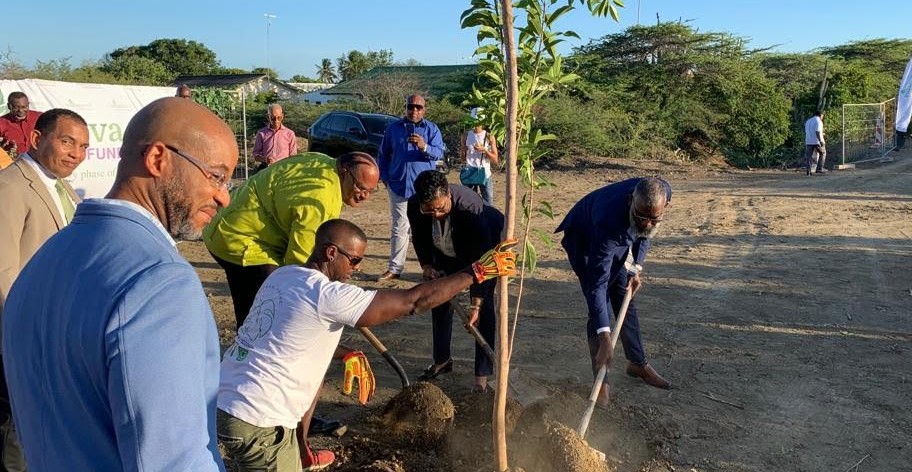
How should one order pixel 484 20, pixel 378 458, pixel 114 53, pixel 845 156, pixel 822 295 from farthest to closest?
pixel 114 53 → pixel 845 156 → pixel 822 295 → pixel 378 458 → pixel 484 20

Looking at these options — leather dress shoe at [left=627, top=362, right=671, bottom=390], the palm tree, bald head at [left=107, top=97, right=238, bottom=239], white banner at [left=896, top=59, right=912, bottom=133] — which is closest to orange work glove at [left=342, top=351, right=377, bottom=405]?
bald head at [left=107, top=97, right=238, bottom=239]

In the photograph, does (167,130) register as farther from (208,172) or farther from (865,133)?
→ (865,133)

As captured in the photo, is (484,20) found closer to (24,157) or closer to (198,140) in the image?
(198,140)

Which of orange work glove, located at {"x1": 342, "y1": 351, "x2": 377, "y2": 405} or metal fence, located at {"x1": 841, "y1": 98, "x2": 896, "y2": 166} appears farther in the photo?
metal fence, located at {"x1": 841, "y1": 98, "x2": 896, "y2": 166}

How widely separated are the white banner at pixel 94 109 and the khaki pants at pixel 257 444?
6016 mm

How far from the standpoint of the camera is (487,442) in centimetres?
397

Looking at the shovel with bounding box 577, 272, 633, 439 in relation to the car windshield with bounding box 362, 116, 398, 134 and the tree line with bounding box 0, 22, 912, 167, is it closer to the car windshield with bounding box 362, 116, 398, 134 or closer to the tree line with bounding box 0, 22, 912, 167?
the car windshield with bounding box 362, 116, 398, 134

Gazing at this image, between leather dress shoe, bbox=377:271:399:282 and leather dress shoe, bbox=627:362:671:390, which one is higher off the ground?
leather dress shoe, bbox=377:271:399:282

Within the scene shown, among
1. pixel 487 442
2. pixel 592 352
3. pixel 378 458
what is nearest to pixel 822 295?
pixel 592 352

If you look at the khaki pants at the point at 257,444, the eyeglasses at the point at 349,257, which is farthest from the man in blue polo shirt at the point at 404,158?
the khaki pants at the point at 257,444

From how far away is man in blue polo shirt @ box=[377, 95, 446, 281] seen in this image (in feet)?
23.1

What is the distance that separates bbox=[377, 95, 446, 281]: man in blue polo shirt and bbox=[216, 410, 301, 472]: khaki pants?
14.5 ft

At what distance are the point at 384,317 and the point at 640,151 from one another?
18992mm

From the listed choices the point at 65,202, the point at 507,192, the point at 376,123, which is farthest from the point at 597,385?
the point at 376,123
